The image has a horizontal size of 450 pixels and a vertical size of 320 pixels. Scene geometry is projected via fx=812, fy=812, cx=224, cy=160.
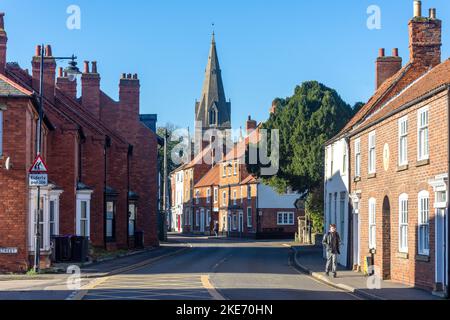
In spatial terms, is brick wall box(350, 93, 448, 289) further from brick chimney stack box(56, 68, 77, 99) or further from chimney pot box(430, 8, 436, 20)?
brick chimney stack box(56, 68, 77, 99)

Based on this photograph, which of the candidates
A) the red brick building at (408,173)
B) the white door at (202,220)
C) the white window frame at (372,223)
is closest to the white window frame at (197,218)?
the white door at (202,220)

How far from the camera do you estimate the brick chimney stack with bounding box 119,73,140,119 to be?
55406 millimetres

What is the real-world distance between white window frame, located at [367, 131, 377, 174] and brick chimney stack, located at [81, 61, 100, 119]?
26816mm

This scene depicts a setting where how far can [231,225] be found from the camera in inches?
3541

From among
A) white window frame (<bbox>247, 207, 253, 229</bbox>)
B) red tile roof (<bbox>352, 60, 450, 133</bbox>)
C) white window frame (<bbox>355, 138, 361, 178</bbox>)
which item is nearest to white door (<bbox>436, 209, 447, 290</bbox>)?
red tile roof (<bbox>352, 60, 450, 133</bbox>)

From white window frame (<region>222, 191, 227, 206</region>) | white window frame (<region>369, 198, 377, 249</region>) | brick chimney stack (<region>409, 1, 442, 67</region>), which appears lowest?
white window frame (<region>369, 198, 377, 249</region>)

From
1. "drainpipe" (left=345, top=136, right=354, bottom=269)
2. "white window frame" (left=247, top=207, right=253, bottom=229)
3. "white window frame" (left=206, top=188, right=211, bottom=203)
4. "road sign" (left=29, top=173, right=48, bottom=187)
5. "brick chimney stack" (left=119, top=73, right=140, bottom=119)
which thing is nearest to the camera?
"road sign" (left=29, top=173, right=48, bottom=187)

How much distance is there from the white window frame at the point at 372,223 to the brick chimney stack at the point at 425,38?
694 cm

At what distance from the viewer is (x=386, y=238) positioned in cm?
2834

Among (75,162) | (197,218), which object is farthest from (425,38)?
(197,218)
